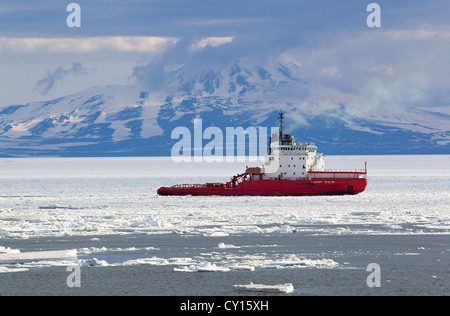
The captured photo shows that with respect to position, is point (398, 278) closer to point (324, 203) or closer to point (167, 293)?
point (167, 293)

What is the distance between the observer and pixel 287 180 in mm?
68688

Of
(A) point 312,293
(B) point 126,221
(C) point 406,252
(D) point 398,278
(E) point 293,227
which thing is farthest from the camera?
(B) point 126,221

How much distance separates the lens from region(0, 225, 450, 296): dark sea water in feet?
74.0

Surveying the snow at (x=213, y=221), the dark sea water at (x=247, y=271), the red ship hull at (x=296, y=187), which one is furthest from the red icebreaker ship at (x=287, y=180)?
the dark sea water at (x=247, y=271)

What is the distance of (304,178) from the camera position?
69.7 meters

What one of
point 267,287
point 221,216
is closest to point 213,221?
point 221,216

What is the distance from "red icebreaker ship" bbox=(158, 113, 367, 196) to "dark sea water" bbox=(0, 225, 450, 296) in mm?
34252

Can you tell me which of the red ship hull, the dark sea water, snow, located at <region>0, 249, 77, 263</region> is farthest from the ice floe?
snow, located at <region>0, 249, 77, 263</region>

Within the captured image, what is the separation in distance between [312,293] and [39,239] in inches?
589

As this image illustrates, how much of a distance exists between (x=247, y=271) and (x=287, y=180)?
4382 centimetres

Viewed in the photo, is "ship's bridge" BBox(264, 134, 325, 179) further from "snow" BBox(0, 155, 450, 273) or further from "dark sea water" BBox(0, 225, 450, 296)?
"dark sea water" BBox(0, 225, 450, 296)

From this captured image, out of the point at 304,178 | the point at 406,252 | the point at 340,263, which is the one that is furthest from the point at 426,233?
the point at 304,178

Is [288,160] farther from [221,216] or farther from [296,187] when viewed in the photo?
[221,216]
